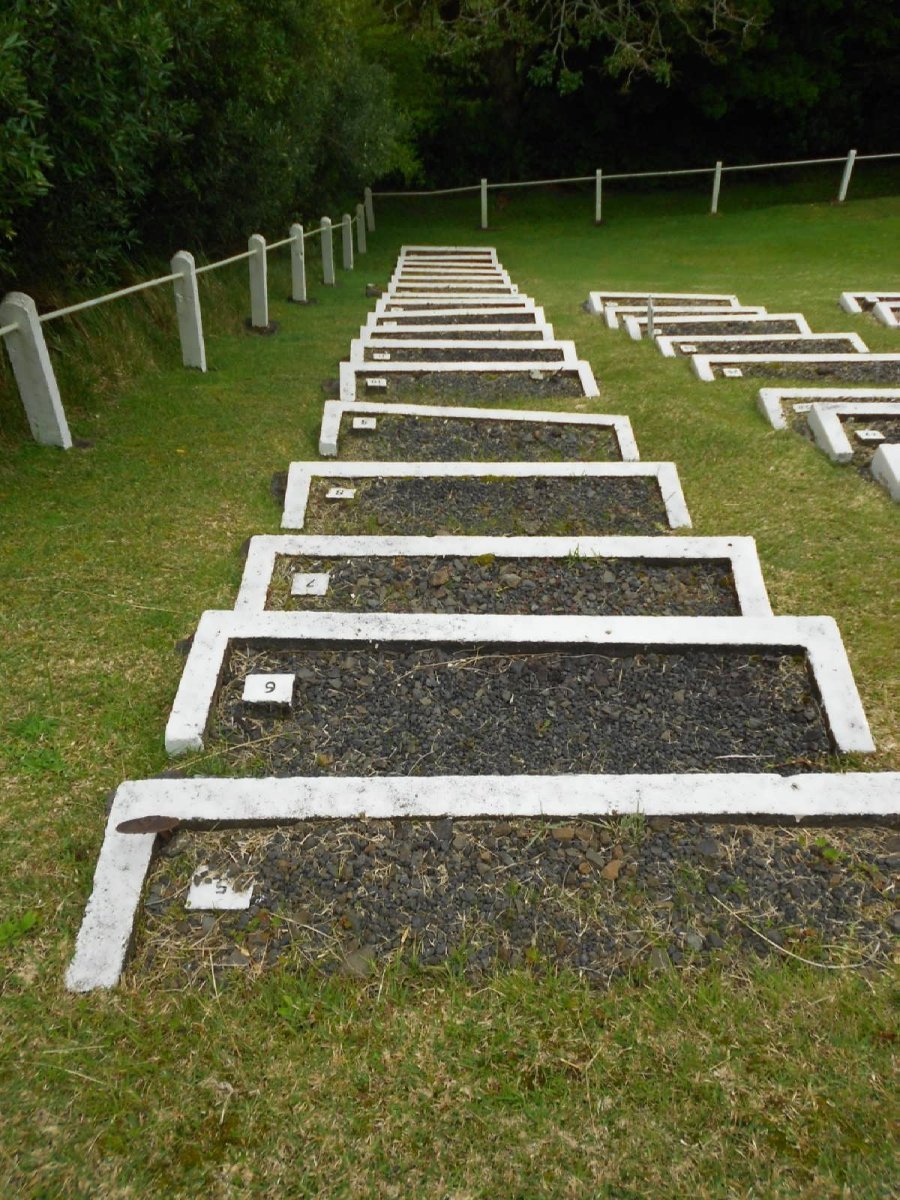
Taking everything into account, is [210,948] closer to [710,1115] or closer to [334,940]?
[334,940]

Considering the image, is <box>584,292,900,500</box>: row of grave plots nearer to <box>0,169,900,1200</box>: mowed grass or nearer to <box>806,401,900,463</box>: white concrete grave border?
<box>806,401,900,463</box>: white concrete grave border

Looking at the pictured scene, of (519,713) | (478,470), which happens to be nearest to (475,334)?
(478,470)

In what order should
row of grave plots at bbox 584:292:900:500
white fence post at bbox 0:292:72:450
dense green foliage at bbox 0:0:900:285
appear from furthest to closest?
dense green foliage at bbox 0:0:900:285
row of grave plots at bbox 584:292:900:500
white fence post at bbox 0:292:72:450

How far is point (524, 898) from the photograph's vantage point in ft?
7.21

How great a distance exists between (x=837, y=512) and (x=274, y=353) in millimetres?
5159

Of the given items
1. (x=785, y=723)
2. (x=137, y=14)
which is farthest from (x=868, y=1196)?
(x=137, y=14)

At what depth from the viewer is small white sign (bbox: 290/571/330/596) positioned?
3.52m

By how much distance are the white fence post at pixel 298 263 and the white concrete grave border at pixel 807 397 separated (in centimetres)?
645

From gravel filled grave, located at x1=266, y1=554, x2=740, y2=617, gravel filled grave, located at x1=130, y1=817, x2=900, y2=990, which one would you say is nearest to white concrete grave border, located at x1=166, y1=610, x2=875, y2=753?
gravel filled grave, located at x1=266, y1=554, x2=740, y2=617

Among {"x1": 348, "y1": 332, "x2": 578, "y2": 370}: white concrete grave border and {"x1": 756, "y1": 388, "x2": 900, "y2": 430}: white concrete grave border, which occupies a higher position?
{"x1": 756, "y1": 388, "x2": 900, "y2": 430}: white concrete grave border

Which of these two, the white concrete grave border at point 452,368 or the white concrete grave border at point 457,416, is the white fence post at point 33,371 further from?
the white concrete grave border at point 452,368

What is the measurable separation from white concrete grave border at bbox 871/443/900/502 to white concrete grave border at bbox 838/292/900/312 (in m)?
4.87

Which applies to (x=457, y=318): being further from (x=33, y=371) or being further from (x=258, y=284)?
(x=33, y=371)

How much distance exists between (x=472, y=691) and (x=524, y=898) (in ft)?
2.97
